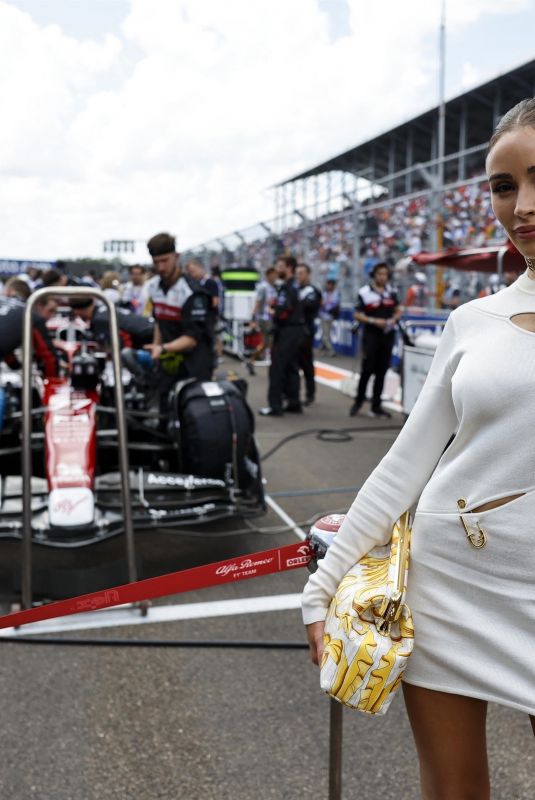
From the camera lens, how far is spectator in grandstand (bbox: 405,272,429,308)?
531 inches

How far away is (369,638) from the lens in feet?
4.32


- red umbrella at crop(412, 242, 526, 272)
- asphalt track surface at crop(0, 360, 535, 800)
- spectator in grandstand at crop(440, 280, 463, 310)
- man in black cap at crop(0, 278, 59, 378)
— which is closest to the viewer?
asphalt track surface at crop(0, 360, 535, 800)

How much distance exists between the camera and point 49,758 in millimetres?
2715

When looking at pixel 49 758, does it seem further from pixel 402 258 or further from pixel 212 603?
pixel 402 258

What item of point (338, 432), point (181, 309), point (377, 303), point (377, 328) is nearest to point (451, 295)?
point (377, 303)

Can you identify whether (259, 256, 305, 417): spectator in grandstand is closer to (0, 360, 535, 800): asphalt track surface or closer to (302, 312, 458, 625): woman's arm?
(0, 360, 535, 800): asphalt track surface

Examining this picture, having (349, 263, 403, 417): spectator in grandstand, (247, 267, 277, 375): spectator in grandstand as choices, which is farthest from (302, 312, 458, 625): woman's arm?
(247, 267, 277, 375): spectator in grandstand

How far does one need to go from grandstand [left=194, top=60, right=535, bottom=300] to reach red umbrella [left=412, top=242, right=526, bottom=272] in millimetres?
1628

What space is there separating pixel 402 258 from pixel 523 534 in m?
13.7

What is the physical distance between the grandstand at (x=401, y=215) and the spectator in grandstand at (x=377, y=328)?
2.21 meters

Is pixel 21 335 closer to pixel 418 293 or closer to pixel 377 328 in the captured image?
pixel 377 328

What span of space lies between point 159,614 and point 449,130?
34.4 metres

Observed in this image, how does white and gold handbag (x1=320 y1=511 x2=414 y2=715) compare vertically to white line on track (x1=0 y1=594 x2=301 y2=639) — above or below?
above

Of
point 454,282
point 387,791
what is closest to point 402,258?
point 454,282
